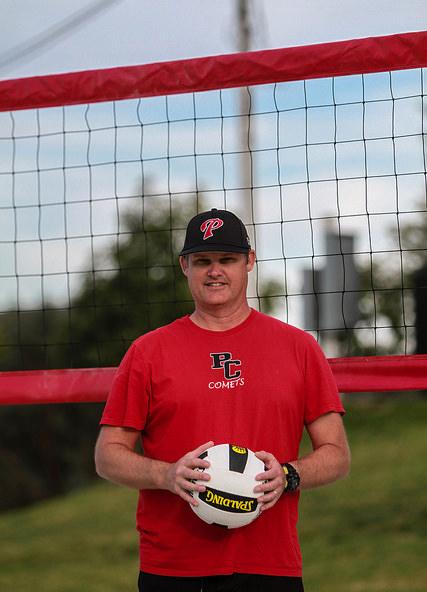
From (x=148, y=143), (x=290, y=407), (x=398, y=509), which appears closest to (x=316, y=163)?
(x=148, y=143)

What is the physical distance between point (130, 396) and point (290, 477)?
58 cm

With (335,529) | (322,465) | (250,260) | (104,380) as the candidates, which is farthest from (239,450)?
(335,529)

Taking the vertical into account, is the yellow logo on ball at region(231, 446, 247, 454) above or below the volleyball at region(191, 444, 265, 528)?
above

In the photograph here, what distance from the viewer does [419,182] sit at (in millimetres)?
5961

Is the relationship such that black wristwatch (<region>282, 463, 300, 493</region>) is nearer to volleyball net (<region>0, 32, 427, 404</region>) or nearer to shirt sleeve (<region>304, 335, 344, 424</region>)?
shirt sleeve (<region>304, 335, 344, 424</region>)

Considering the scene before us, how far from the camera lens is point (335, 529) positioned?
16.0 m

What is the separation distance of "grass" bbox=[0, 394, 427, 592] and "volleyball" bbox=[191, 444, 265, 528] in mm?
9893

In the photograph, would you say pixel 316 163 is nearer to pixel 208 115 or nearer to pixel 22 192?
pixel 208 115

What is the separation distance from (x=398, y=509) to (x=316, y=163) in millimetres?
12166

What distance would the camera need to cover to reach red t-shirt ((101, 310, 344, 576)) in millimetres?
3453

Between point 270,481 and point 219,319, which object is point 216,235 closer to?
point 219,319

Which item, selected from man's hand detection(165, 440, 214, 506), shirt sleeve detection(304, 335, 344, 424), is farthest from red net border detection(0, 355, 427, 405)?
man's hand detection(165, 440, 214, 506)

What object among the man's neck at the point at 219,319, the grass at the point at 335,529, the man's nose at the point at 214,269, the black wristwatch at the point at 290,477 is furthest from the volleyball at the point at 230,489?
the grass at the point at 335,529

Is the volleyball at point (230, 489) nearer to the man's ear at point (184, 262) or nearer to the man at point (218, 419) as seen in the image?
the man at point (218, 419)
